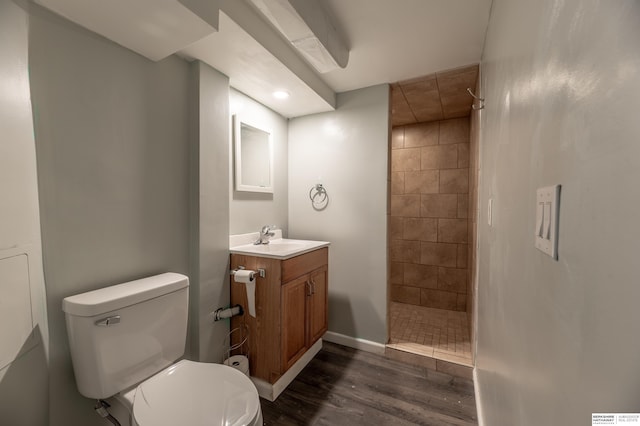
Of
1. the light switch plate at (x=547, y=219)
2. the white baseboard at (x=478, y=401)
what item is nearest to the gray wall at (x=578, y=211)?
the light switch plate at (x=547, y=219)

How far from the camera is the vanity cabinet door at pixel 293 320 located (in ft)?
5.55

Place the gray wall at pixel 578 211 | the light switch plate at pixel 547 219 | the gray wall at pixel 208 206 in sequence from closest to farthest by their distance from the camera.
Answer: the gray wall at pixel 578 211
the light switch plate at pixel 547 219
the gray wall at pixel 208 206

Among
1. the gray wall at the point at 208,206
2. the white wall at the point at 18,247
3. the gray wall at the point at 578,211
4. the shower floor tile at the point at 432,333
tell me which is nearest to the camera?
the gray wall at the point at 578,211

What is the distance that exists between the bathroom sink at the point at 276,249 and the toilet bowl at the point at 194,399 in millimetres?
676

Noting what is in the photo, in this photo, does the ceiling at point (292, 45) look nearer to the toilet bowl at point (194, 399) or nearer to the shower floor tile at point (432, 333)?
the toilet bowl at point (194, 399)

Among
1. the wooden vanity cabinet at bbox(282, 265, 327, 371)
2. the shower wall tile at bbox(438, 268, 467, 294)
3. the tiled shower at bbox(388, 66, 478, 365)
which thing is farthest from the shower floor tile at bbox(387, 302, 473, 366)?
the wooden vanity cabinet at bbox(282, 265, 327, 371)

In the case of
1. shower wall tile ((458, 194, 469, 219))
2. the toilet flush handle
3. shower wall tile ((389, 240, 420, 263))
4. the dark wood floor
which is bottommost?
the dark wood floor

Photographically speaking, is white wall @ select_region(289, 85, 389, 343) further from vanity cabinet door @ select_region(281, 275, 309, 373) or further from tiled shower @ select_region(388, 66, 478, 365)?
vanity cabinet door @ select_region(281, 275, 309, 373)

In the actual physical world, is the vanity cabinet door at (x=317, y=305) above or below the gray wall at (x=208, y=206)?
below

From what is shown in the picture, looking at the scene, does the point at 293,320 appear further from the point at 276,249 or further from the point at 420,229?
the point at 420,229

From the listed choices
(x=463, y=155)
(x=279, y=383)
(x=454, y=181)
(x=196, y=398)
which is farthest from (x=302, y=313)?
(x=463, y=155)

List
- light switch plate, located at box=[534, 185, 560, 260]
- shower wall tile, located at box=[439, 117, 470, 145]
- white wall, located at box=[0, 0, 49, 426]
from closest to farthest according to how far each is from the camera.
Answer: light switch plate, located at box=[534, 185, 560, 260] → white wall, located at box=[0, 0, 49, 426] → shower wall tile, located at box=[439, 117, 470, 145]

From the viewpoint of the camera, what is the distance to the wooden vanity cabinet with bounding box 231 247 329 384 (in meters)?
1.67

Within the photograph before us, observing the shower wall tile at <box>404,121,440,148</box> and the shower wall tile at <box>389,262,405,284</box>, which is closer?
the shower wall tile at <box>404,121,440,148</box>
